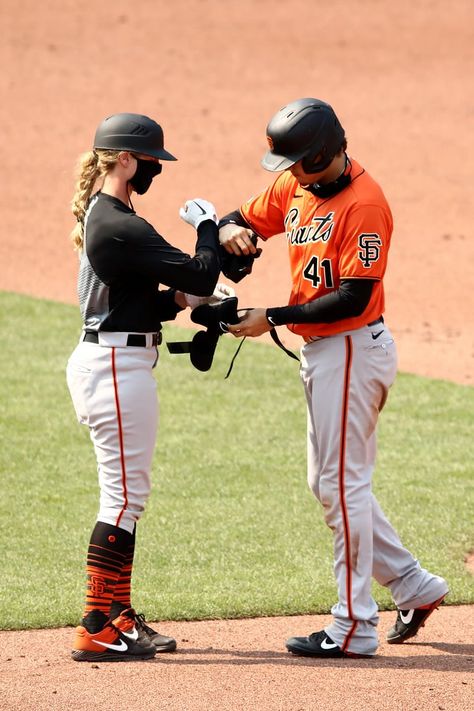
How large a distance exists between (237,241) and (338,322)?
533 mm

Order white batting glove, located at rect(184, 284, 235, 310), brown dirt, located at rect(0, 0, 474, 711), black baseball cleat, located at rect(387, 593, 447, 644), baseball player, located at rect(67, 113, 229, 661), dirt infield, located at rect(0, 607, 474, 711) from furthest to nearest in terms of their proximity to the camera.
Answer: brown dirt, located at rect(0, 0, 474, 711) → black baseball cleat, located at rect(387, 593, 447, 644) → white batting glove, located at rect(184, 284, 235, 310) → baseball player, located at rect(67, 113, 229, 661) → dirt infield, located at rect(0, 607, 474, 711)

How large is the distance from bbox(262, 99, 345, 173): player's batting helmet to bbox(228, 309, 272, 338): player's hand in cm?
55

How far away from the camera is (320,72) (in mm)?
18531

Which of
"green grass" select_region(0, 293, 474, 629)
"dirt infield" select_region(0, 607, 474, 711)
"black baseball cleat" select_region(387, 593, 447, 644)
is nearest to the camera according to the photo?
"dirt infield" select_region(0, 607, 474, 711)

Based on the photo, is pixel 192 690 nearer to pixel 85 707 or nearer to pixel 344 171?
pixel 85 707

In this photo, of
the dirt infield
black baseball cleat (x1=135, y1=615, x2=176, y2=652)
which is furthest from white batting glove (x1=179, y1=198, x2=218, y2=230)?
the dirt infield

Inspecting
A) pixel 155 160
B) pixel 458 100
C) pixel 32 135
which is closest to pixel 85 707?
pixel 155 160

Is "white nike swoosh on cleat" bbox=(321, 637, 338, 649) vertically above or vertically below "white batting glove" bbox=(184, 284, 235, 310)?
below

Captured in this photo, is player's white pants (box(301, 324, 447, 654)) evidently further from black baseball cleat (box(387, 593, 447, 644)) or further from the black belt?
the black belt

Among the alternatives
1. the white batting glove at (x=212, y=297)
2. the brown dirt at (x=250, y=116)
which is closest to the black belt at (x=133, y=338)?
the white batting glove at (x=212, y=297)

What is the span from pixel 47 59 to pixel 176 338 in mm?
10090

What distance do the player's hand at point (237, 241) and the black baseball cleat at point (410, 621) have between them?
1541 mm

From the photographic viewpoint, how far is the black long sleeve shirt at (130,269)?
13.7 feet

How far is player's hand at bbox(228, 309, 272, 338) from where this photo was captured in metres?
4.42
